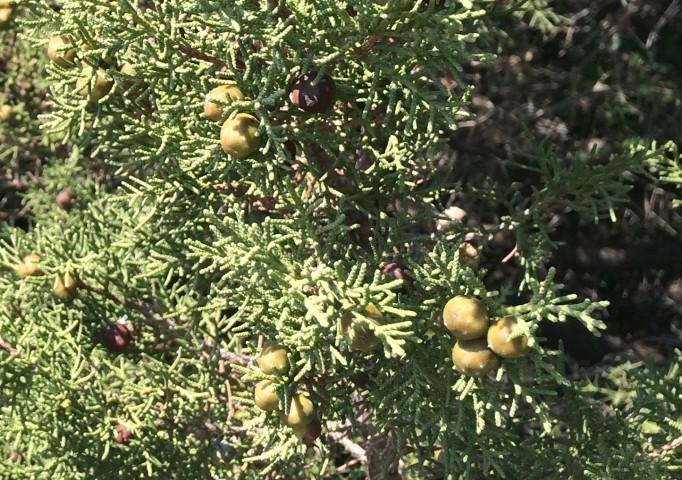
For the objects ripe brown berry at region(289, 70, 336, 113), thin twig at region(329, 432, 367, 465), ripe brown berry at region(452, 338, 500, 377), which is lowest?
thin twig at region(329, 432, 367, 465)

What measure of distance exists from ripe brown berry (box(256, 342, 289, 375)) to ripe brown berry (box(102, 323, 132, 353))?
0.81 m

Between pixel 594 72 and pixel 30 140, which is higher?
pixel 594 72

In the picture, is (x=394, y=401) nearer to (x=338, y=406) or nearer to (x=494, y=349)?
(x=338, y=406)

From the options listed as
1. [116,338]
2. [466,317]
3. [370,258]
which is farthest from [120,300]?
[466,317]

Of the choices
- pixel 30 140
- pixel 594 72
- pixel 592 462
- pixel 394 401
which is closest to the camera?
pixel 394 401

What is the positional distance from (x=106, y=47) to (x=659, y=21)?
2984mm

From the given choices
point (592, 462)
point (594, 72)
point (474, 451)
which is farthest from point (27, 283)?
point (594, 72)

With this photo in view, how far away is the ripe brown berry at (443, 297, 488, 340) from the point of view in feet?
4.80

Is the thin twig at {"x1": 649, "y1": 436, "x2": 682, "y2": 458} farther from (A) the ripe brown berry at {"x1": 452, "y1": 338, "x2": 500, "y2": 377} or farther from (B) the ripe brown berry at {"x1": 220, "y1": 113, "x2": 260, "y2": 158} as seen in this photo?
(B) the ripe brown berry at {"x1": 220, "y1": 113, "x2": 260, "y2": 158}

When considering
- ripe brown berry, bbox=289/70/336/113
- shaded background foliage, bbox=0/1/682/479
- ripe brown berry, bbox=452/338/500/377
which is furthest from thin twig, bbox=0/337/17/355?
ripe brown berry, bbox=452/338/500/377

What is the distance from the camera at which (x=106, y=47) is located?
5.24 ft

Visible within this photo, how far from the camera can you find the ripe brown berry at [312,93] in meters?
1.50

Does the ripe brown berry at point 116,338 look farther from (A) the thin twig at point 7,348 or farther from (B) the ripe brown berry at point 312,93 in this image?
(B) the ripe brown berry at point 312,93

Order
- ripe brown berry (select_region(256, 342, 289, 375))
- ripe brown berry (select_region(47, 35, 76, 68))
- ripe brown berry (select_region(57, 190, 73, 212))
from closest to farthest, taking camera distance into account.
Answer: ripe brown berry (select_region(256, 342, 289, 375)), ripe brown berry (select_region(47, 35, 76, 68)), ripe brown berry (select_region(57, 190, 73, 212))
